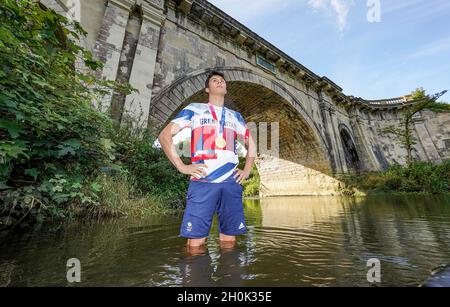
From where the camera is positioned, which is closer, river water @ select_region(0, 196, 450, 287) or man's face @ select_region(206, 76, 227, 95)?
river water @ select_region(0, 196, 450, 287)

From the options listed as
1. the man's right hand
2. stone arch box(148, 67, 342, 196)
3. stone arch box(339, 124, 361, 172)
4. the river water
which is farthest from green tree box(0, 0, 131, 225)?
stone arch box(339, 124, 361, 172)

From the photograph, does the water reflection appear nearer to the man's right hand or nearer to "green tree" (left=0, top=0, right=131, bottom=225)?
the man's right hand

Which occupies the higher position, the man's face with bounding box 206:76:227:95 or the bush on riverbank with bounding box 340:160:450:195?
the bush on riverbank with bounding box 340:160:450:195

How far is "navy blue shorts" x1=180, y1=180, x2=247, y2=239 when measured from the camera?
156cm

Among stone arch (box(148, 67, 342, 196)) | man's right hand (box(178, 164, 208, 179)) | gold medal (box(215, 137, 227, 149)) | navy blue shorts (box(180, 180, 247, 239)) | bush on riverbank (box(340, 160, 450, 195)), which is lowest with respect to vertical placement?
navy blue shorts (box(180, 180, 247, 239))

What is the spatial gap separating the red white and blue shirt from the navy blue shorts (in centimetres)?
6

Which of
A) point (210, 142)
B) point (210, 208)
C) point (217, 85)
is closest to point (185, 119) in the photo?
point (210, 142)

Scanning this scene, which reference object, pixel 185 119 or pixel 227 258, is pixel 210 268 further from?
pixel 185 119

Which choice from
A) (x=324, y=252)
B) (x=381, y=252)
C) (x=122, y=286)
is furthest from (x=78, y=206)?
(x=381, y=252)

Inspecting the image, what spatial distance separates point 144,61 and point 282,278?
6.36 m

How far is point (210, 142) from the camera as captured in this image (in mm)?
1702

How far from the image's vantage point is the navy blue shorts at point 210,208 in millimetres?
1558

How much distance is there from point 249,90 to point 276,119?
125 inches

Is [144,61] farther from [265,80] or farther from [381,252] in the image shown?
[381,252]
